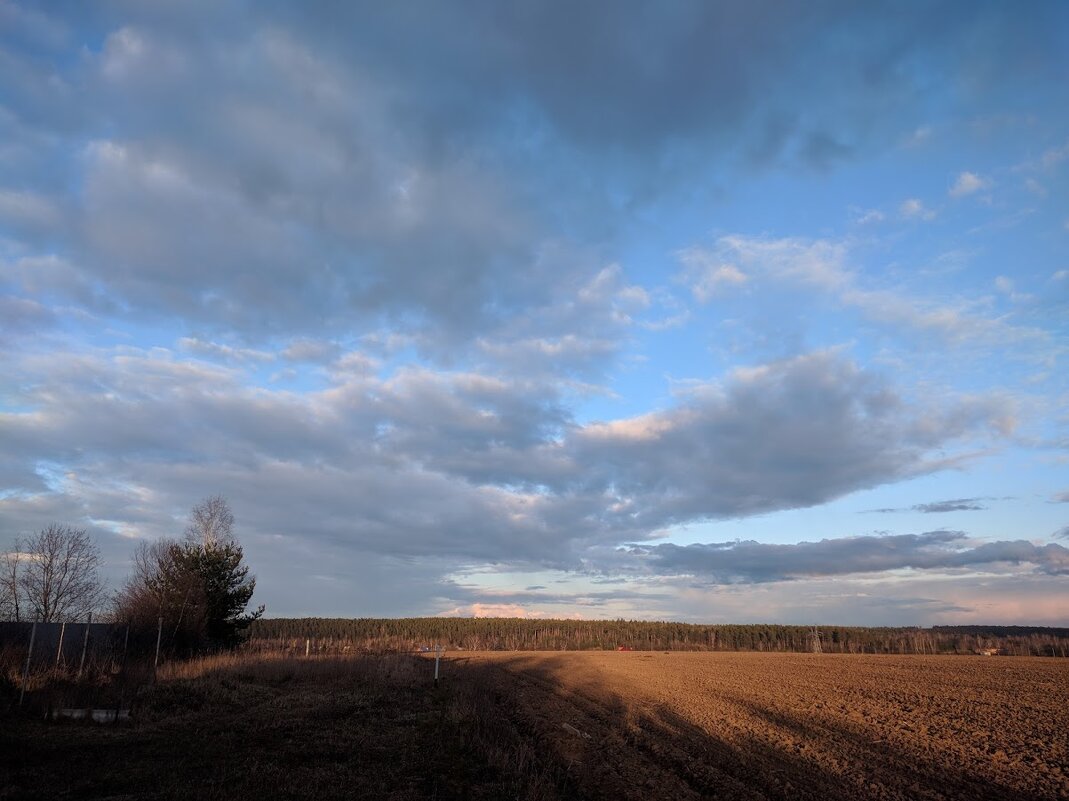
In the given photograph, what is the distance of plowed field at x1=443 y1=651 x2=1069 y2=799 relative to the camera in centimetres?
1271

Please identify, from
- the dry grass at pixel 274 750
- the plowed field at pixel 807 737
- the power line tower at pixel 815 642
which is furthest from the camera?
the power line tower at pixel 815 642

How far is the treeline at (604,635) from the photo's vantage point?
314ft

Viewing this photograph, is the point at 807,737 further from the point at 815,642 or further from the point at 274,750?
the point at 815,642

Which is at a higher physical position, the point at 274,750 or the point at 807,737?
the point at 274,750

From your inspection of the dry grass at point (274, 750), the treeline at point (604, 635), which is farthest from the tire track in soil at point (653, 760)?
the treeline at point (604, 635)

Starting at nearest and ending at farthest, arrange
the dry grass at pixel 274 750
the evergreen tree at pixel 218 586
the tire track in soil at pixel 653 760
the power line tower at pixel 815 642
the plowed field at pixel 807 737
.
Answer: the dry grass at pixel 274 750, the tire track in soil at pixel 653 760, the plowed field at pixel 807 737, the evergreen tree at pixel 218 586, the power line tower at pixel 815 642

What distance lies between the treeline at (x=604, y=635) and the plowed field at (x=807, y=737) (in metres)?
67.8

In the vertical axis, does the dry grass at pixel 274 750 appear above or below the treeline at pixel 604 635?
above

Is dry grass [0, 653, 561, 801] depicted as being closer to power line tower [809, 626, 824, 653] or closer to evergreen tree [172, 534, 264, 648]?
evergreen tree [172, 534, 264, 648]

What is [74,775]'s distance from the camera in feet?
36.4

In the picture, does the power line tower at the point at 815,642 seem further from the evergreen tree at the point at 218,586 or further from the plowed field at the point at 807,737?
the evergreen tree at the point at 218,586

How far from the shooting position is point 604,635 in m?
115

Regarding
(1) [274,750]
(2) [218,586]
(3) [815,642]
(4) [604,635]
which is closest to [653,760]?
(1) [274,750]

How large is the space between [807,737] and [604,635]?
10282 cm
